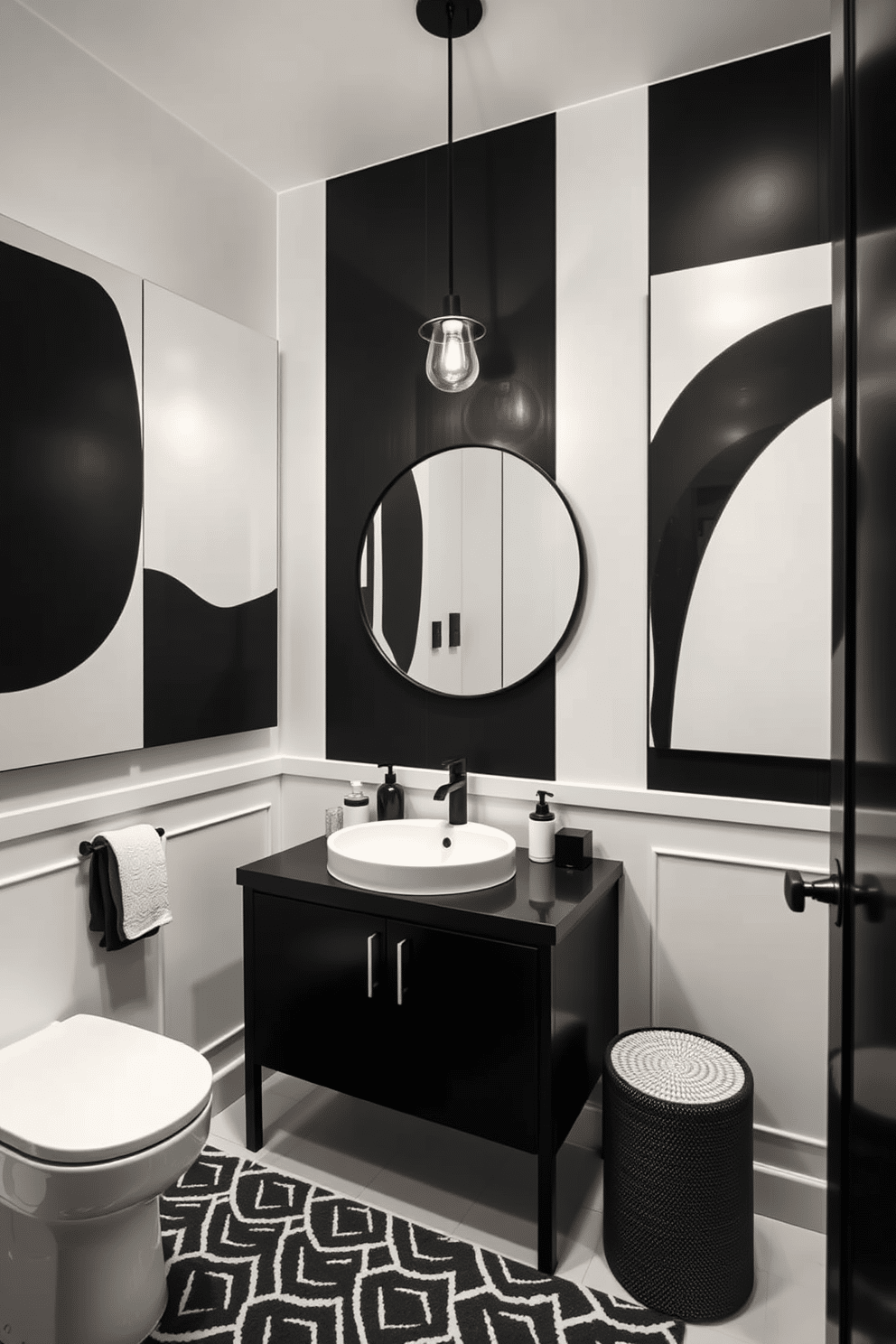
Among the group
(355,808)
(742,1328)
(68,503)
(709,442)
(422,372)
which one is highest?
(422,372)

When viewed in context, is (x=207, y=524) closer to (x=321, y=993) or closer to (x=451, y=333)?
(x=451, y=333)

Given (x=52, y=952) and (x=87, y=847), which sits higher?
(x=87, y=847)

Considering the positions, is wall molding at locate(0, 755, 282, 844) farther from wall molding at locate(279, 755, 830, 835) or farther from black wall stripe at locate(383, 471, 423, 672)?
black wall stripe at locate(383, 471, 423, 672)

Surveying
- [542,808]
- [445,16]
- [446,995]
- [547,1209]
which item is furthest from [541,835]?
[445,16]

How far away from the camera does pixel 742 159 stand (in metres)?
1.93

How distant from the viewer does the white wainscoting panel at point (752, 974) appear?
189 centimetres

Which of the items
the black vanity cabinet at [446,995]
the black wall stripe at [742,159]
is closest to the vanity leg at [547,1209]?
the black vanity cabinet at [446,995]

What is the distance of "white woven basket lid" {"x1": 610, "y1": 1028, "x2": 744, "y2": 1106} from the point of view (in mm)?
1649

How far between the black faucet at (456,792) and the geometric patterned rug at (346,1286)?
912 mm

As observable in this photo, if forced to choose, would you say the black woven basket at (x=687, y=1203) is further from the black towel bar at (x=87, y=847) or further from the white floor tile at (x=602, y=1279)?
the black towel bar at (x=87, y=847)

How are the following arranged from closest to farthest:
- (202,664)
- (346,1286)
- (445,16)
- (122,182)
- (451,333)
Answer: (346,1286) < (445,16) < (451,333) < (122,182) < (202,664)

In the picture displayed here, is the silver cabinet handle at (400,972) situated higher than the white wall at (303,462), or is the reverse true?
the white wall at (303,462)

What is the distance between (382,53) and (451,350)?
723 millimetres

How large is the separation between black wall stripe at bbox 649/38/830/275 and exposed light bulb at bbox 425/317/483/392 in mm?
521
